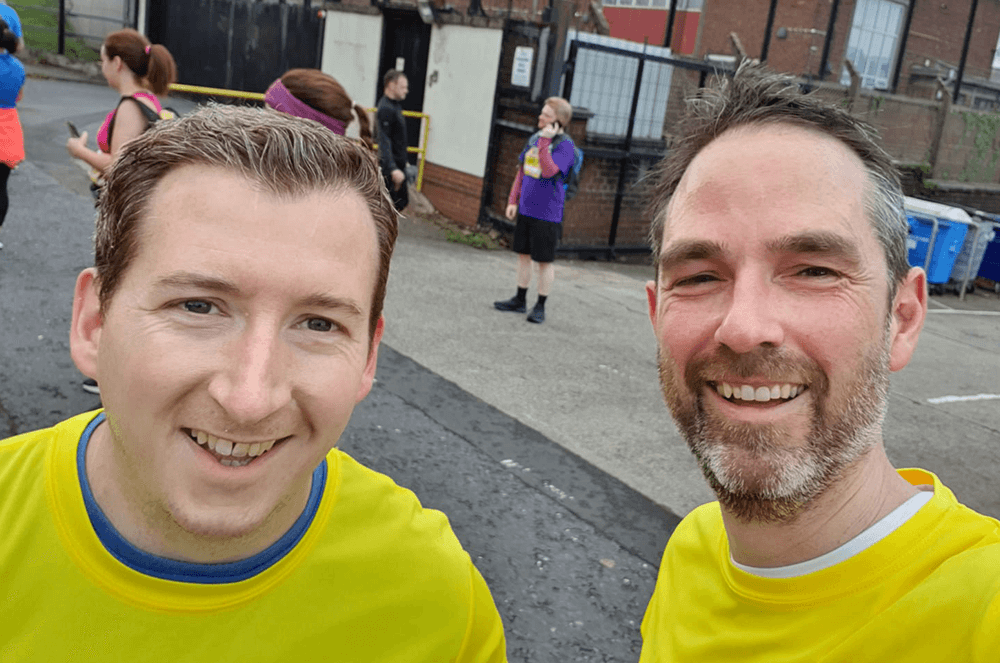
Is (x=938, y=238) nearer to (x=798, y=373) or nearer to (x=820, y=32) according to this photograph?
(x=820, y=32)

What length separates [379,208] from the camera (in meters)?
1.72

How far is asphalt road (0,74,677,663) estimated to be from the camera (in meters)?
3.65

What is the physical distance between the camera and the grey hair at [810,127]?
5.83ft

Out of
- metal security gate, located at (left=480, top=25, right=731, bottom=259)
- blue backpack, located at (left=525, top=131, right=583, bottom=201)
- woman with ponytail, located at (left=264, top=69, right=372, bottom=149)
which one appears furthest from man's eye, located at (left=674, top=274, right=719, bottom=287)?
metal security gate, located at (left=480, top=25, right=731, bottom=259)

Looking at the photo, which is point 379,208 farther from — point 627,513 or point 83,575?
point 627,513

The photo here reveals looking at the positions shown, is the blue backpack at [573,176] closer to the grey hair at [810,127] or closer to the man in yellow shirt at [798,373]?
the grey hair at [810,127]

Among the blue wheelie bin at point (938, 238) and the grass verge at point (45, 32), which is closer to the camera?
the blue wheelie bin at point (938, 238)

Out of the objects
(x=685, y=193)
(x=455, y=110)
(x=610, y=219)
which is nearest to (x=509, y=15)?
(x=455, y=110)

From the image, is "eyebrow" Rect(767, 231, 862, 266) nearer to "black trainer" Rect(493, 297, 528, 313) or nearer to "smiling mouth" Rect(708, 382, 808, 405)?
"smiling mouth" Rect(708, 382, 808, 405)

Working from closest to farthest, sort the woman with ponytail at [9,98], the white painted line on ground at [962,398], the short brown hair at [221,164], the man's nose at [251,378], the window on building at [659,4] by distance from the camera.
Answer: the man's nose at [251,378] < the short brown hair at [221,164] < the woman with ponytail at [9,98] < the white painted line on ground at [962,398] < the window on building at [659,4]

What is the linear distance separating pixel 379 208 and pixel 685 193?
647 millimetres

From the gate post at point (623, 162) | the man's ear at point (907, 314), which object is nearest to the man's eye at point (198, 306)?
the man's ear at point (907, 314)

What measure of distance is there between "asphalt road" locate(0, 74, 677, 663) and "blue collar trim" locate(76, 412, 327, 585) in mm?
1969

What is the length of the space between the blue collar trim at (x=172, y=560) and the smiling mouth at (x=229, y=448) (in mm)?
222
